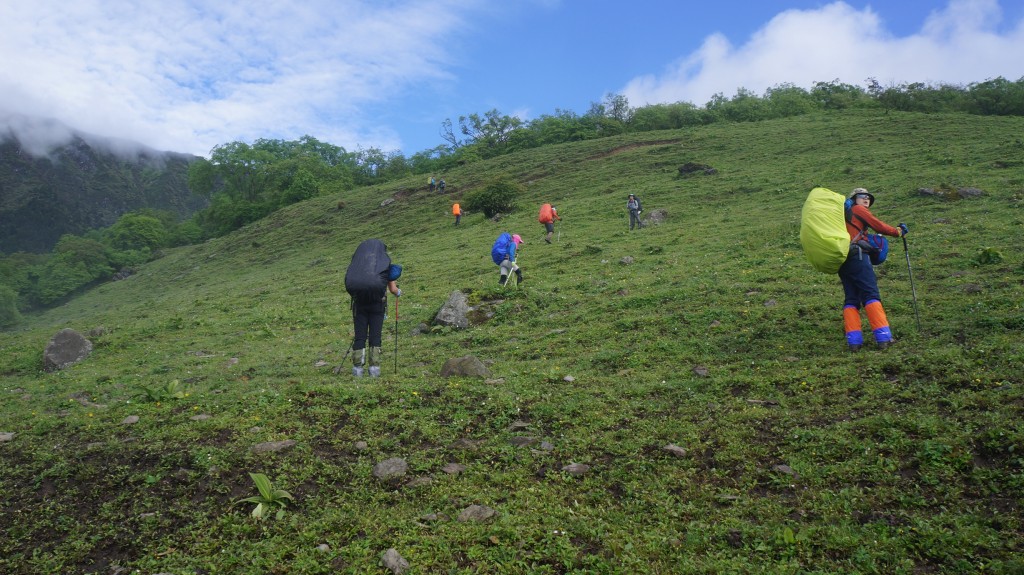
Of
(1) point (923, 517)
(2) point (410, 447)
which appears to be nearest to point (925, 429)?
(1) point (923, 517)

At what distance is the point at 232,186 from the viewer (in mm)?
79125

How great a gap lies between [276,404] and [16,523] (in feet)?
10.5

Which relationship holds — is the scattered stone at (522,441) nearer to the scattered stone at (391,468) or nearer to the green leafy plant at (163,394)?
the scattered stone at (391,468)

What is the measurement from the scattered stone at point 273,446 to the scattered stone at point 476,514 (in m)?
2.65

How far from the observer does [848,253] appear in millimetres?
8891

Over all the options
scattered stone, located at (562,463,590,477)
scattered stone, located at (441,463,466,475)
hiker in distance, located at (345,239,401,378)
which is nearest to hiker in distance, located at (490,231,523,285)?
hiker in distance, located at (345,239,401,378)

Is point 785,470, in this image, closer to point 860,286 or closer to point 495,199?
point 860,286

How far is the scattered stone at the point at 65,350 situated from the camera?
15.1 meters

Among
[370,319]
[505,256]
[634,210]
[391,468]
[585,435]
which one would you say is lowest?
[585,435]

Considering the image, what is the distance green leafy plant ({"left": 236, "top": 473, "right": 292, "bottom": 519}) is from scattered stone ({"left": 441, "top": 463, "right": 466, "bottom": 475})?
1.64 m

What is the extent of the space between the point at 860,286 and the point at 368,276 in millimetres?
8479

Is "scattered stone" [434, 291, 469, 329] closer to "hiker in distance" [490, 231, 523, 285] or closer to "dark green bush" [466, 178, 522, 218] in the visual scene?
"hiker in distance" [490, 231, 523, 285]

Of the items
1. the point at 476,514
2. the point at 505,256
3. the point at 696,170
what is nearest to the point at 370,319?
the point at 476,514

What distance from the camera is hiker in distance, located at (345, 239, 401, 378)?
10.1 meters
